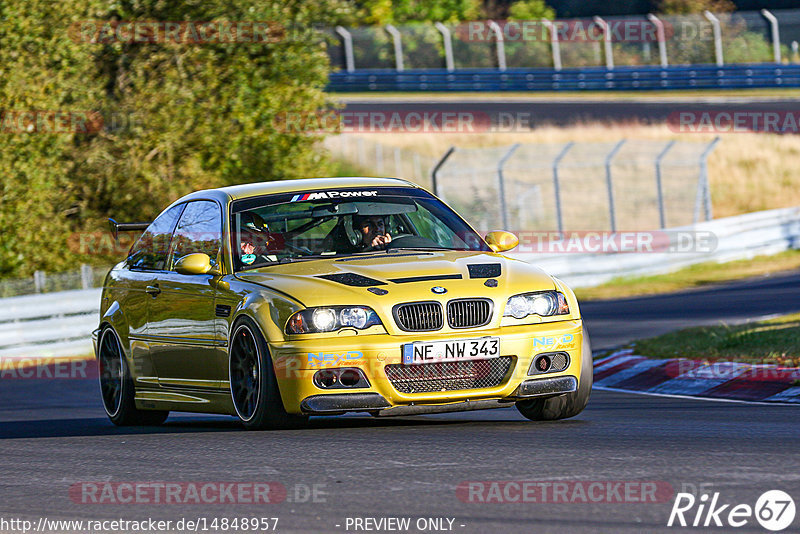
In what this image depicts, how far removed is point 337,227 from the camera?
8867mm

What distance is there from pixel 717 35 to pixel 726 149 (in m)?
9.40

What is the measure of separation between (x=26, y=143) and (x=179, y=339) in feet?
46.4

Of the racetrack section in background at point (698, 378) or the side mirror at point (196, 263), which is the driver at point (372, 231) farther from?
the racetrack section in background at point (698, 378)

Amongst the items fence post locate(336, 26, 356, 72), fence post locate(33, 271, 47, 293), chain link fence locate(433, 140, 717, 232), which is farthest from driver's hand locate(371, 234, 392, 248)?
fence post locate(336, 26, 356, 72)

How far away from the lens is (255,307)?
786 centimetres

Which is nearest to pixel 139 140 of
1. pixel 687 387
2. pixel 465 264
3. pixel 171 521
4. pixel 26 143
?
pixel 26 143

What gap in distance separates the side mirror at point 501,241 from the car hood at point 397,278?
21.3 inches

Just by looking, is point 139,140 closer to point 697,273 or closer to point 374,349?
point 697,273

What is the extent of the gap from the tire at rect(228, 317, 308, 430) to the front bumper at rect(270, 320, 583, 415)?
0.28 feet

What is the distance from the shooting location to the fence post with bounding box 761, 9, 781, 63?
43.2 metres

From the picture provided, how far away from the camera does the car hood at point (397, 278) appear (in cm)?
761

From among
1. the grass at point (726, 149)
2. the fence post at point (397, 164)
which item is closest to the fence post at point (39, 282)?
the fence post at point (397, 164)

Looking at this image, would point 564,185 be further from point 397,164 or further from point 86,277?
point 86,277

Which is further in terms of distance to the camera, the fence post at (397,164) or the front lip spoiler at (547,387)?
the fence post at (397,164)
